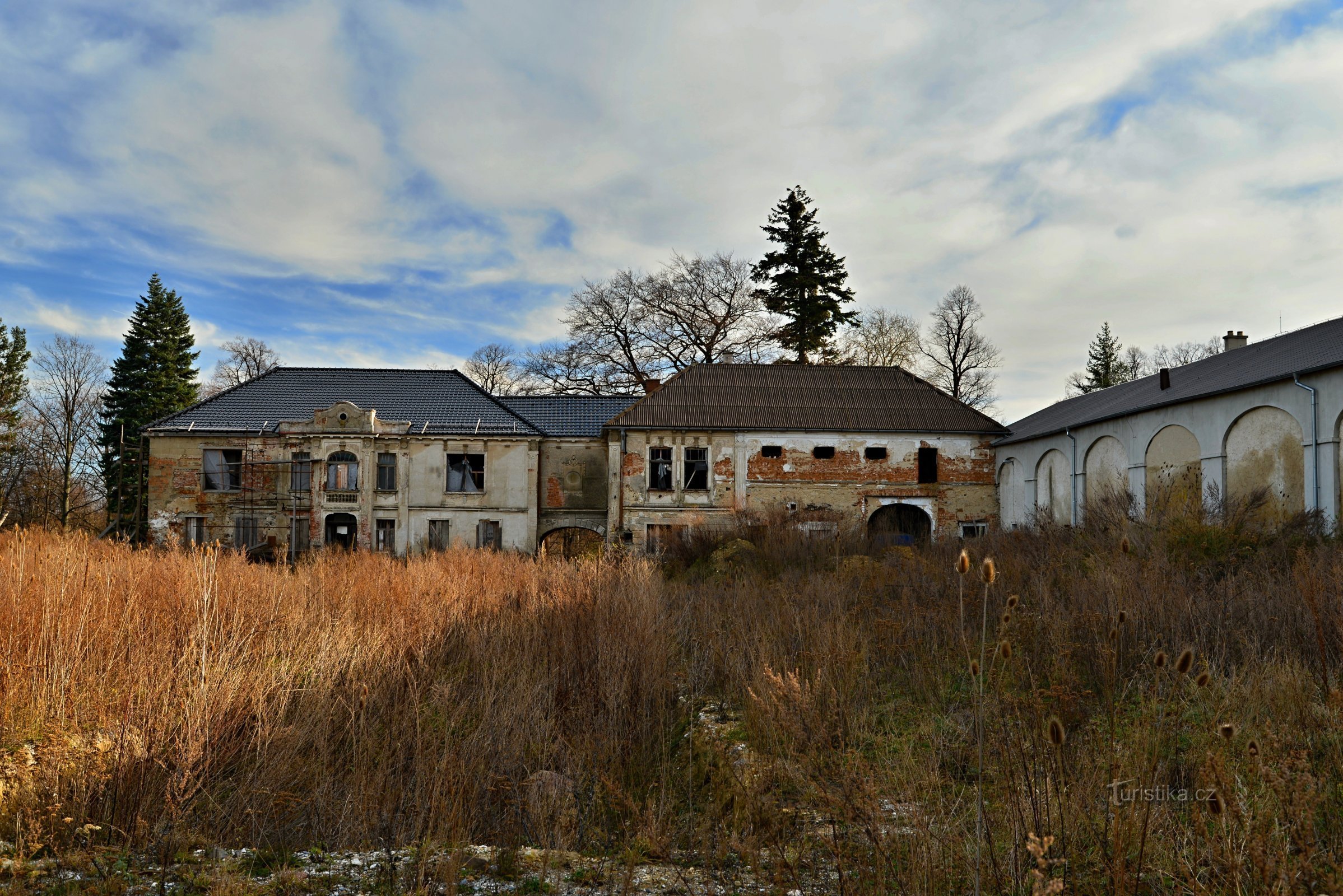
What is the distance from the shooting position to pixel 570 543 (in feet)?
115

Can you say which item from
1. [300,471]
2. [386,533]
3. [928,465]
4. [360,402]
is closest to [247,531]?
[300,471]

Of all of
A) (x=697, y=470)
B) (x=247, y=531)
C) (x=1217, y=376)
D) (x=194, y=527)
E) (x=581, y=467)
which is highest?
(x=1217, y=376)

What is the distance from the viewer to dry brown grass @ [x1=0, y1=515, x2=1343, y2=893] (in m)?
3.51

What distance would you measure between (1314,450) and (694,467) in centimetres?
1699

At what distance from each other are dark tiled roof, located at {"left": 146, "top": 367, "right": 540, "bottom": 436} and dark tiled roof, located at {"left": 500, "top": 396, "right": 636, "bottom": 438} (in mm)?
1072

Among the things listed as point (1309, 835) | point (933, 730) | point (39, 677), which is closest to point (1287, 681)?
point (933, 730)

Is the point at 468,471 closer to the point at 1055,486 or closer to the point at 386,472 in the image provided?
the point at 386,472

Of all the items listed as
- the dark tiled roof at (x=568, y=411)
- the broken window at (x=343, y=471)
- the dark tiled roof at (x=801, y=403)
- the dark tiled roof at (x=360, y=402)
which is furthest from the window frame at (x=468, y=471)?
the dark tiled roof at (x=801, y=403)

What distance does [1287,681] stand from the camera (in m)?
5.27

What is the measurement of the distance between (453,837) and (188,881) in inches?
48.7

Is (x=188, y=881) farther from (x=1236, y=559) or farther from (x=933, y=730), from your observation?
(x=1236, y=559)

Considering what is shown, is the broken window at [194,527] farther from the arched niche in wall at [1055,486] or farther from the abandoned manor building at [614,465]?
the arched niche in wall at [1055,486]

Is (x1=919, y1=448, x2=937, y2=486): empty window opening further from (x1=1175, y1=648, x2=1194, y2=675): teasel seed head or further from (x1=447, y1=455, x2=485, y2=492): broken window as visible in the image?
(x1=1175, y1=648, x2=1194, y2=675): teasel seed head

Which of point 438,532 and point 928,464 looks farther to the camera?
point 438,532
